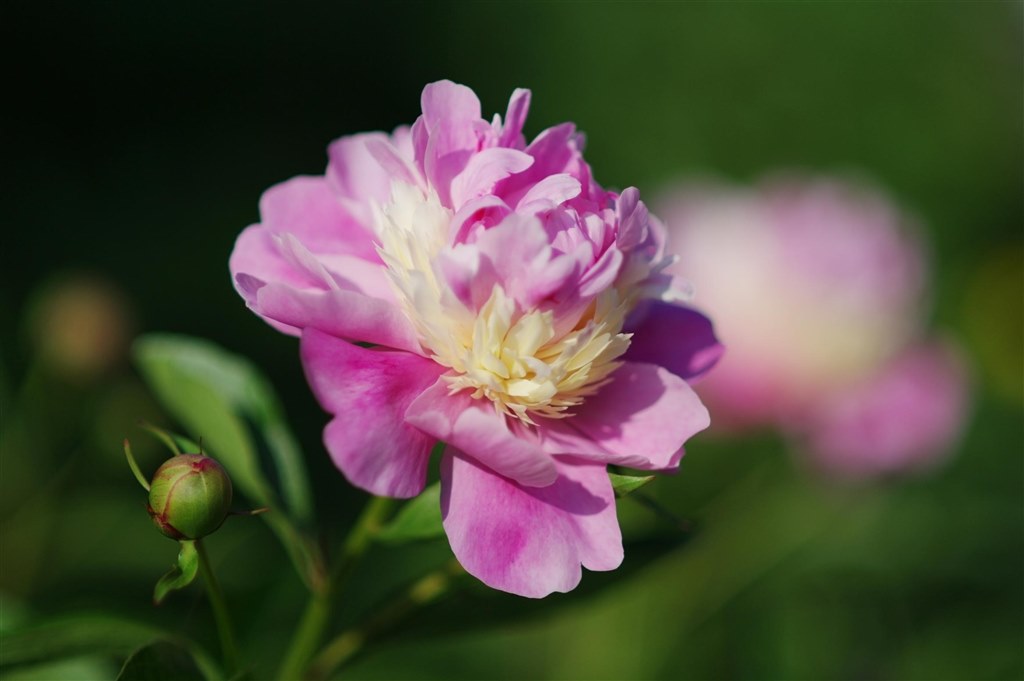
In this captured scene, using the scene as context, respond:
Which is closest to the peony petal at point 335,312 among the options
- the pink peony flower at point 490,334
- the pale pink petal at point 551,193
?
the pink peony flower at point 490,334

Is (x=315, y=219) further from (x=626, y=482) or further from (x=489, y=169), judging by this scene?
(x=626, y=482)

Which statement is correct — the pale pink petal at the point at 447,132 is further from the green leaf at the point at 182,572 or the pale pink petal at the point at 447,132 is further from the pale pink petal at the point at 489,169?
the green leaf at the point at 182,572

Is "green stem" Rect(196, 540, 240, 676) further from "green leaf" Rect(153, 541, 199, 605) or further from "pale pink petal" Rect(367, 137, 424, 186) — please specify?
"pale pink petal" Rect(367, 137, 424, 186)

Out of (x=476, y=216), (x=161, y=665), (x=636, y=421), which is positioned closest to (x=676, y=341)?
(x=636, y=421)

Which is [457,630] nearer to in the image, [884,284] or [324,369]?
[324,369]

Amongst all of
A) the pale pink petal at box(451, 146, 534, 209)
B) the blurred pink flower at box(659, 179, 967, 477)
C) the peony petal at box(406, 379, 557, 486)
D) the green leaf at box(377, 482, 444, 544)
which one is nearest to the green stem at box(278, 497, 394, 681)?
the green leaf at box(377, 482, 444, 544)

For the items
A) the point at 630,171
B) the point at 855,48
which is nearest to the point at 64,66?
the point at 630,171
